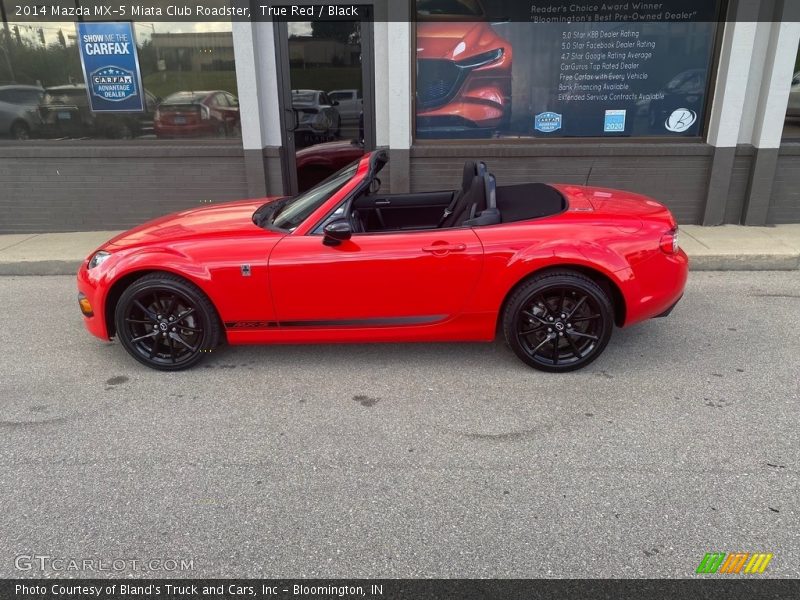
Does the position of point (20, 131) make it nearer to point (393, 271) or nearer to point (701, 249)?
point (393, 271)

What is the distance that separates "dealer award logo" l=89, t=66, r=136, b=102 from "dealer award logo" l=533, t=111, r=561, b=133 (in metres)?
5.24

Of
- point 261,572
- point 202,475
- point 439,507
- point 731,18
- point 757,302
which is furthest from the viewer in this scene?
point 731,18

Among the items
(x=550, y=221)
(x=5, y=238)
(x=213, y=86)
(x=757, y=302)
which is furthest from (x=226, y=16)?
(x=757, y=302)

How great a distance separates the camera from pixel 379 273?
3.85m

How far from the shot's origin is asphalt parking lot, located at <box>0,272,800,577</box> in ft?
8.16

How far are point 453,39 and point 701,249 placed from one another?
12.8 ft

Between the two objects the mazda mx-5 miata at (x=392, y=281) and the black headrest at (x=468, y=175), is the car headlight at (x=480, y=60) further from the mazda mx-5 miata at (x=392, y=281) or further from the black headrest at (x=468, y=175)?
the mazda mx-5 miata at (x=392, y=281)

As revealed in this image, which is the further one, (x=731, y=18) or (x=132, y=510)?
(x=731, y=18)

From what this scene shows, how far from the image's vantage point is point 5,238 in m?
7.63

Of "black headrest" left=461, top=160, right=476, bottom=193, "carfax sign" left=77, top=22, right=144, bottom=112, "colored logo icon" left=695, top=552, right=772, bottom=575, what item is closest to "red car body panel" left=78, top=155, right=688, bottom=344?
"black headrest" left=461, top=160, right=476, bottom=193

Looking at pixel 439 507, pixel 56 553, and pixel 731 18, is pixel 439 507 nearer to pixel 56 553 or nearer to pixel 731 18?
pixel 56 553

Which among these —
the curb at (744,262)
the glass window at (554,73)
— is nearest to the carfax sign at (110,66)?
the glass window at (554,73)

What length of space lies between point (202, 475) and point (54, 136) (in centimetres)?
671

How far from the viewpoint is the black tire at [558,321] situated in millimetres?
3873
